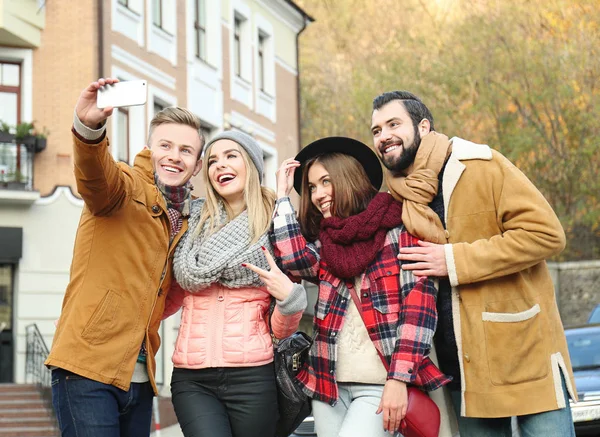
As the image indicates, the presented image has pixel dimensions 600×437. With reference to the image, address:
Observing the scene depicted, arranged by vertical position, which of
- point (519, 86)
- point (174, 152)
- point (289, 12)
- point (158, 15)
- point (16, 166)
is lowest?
point (174, 152)

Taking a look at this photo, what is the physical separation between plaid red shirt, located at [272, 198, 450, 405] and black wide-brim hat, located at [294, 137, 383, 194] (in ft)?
1.10

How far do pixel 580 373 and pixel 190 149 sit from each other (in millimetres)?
7140

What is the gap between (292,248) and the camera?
488 cm

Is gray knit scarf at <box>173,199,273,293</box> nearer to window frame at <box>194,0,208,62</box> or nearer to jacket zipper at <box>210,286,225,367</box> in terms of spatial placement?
jacket zipper at <box>210,286,225,367</box>

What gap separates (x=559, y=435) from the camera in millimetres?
4602

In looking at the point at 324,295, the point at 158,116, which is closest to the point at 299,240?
the point at 324,295

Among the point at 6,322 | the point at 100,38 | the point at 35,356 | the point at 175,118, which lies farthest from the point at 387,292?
the point at 100,38

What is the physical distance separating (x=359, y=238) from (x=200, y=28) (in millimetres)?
20826

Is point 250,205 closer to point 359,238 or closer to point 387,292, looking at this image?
point 359,238

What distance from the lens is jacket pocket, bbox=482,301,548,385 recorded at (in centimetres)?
459

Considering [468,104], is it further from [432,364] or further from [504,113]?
[432,364]

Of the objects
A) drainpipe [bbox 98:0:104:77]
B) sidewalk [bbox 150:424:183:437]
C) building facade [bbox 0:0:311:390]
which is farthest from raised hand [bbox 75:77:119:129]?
drainpipe [bbox 98:0:104:77]

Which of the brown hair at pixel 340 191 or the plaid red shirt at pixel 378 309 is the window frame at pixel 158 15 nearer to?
the brown hair at pixel 340 191

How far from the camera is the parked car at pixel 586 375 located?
388 inches
